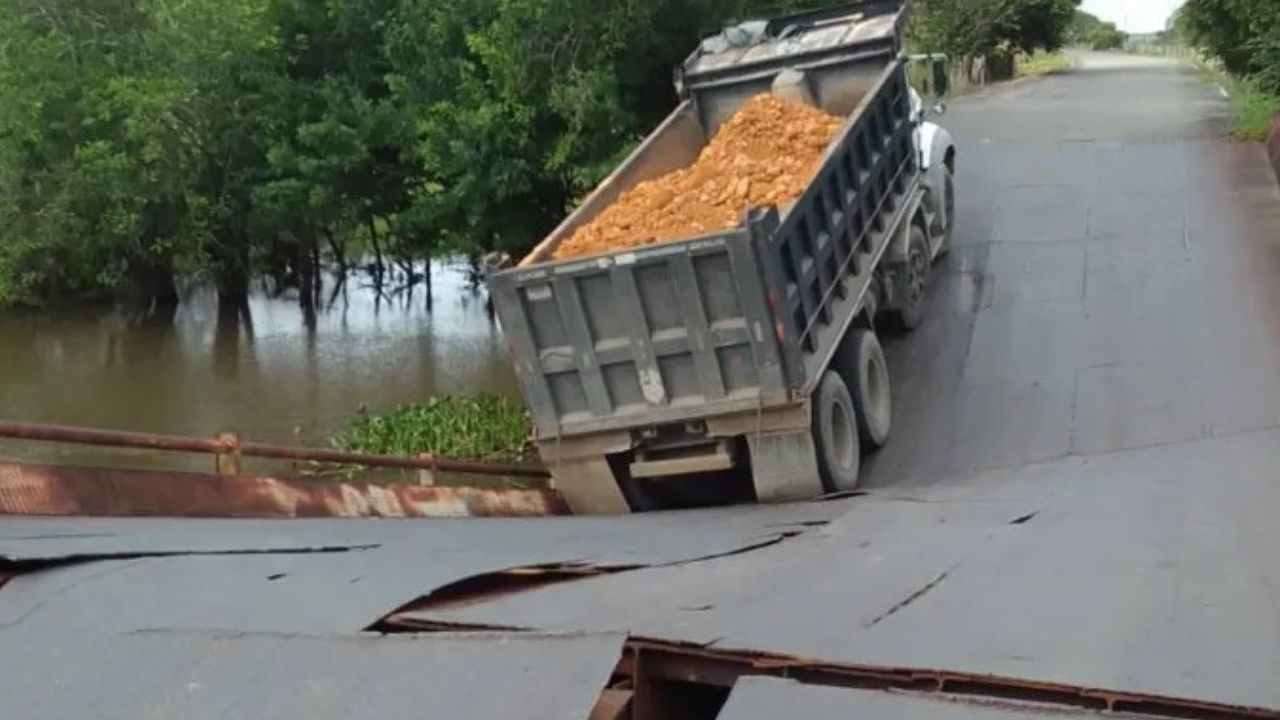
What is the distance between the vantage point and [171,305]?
2978 cm

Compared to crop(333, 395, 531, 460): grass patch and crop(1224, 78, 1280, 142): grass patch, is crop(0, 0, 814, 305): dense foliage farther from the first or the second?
crop(1224, 78, 1280, 142): grass patch

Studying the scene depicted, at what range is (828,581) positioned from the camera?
5.56m

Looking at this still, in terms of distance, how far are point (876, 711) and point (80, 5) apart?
2477cm

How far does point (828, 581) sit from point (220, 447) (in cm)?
380

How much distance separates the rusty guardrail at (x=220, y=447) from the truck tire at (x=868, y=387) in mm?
2322

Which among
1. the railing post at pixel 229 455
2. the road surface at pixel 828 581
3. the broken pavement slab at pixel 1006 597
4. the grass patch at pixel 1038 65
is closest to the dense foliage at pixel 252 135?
the road surface at pixel 828 581

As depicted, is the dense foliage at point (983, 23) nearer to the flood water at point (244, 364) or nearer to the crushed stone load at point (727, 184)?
the flood water at point (244, 364)

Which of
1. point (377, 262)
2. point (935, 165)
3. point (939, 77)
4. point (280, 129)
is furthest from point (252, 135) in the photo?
point (939, 77)

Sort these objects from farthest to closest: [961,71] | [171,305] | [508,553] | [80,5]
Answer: [961,71] → [171,305] → [80,5] → [508,553]

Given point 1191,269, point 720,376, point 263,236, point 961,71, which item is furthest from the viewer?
point 961,71

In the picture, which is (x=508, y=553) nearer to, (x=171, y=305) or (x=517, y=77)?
(x=517, y=77)

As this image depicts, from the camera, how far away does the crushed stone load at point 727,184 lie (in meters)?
9.59

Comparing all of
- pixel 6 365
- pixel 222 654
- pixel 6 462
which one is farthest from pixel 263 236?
pixel 222 654

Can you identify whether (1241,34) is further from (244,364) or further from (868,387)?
(244,364)
